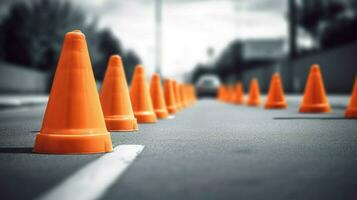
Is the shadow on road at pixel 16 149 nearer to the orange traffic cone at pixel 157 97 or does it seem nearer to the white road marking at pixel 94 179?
the white road marking at pixel 94 179

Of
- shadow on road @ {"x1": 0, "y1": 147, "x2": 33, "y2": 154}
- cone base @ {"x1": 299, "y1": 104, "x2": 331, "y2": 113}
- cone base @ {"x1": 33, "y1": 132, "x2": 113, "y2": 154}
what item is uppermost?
cone base @ {"x1": 33, "y1": 132, "x2": 113, "y2": 154}

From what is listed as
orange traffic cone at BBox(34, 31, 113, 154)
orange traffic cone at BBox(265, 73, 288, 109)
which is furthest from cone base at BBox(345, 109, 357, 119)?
orange traffic cone at BBox(34, 31, 113, 154)

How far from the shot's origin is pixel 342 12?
30047 mm

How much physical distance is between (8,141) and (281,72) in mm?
38588

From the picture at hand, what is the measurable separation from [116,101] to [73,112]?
2.56 metres

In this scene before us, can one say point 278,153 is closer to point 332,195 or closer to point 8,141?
point 332,195

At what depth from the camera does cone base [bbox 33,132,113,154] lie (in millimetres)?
5227

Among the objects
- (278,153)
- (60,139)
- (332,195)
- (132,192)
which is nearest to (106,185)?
(132,192)

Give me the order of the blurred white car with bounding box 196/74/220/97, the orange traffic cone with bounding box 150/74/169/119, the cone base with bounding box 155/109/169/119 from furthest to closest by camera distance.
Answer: the blurred white car with bounding box 196/74/220/97
the orange traffic cone with bounding box 150/74/169/119
the cone base with bounding box 155/109/169/119

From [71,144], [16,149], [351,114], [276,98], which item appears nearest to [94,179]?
[71,144]

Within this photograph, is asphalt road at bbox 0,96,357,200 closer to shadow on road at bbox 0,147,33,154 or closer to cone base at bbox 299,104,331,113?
shadow on road at bbox 0,147,33,154

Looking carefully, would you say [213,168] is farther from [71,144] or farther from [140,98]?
[140,98]

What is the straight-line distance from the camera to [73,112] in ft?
18.1

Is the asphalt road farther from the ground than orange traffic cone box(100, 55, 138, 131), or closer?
closer
